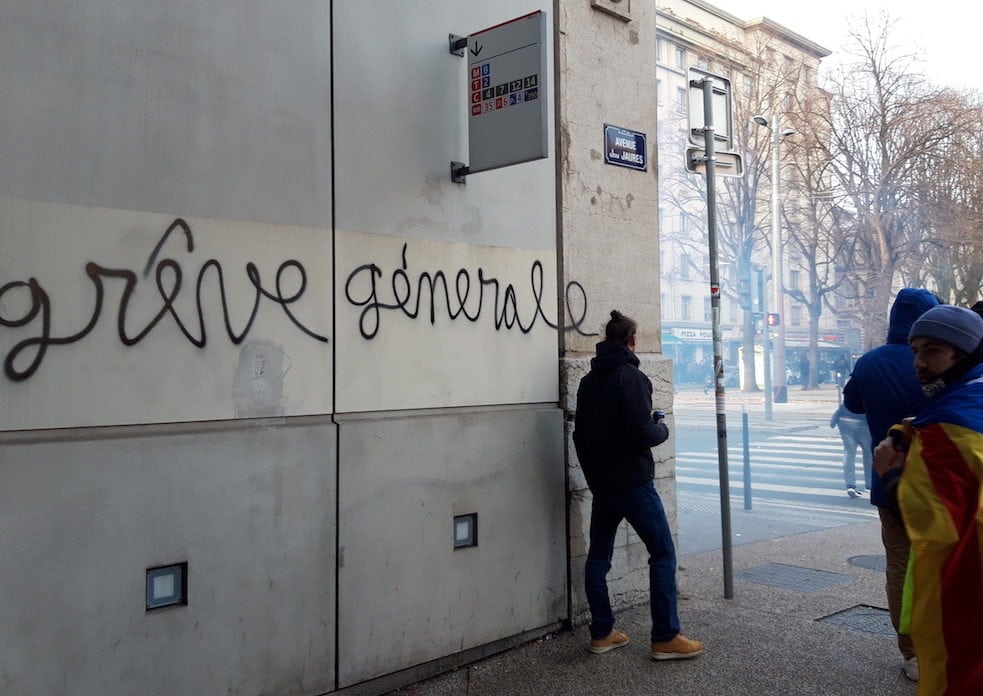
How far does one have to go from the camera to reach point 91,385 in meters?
3.52

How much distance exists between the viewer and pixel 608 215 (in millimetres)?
5914

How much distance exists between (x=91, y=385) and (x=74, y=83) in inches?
47.4

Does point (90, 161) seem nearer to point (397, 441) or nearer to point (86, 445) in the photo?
point (86, 445)

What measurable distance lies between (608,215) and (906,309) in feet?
6.66

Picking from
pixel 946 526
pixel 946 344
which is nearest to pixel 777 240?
pixel 946 344

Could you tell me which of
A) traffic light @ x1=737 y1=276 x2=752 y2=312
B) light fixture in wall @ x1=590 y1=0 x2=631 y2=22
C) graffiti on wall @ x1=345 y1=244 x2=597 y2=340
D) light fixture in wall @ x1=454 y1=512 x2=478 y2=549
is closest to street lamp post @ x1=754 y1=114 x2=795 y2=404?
traffic light @ x1=737 y1=276 x2=752 y2=312

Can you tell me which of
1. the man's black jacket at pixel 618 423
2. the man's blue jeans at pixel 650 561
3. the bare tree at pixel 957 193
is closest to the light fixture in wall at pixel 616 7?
the man's black jacket at pixel 618 423

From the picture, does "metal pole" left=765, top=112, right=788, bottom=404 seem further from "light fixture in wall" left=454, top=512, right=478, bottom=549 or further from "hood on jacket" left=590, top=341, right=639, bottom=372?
"light fixture in wall" left=454, top=512, right=478, bottom=549

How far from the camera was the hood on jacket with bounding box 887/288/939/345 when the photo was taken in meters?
4.49

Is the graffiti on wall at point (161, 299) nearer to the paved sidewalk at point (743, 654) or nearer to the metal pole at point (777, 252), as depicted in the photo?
the paved sidewalk at point (743, 654)

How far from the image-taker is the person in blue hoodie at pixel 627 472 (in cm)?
476

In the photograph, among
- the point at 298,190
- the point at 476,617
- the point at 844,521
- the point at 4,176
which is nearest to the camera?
the point at 4,176

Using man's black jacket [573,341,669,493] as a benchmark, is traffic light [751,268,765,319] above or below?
above

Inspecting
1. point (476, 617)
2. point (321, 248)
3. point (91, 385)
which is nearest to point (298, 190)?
point (321, 248)
